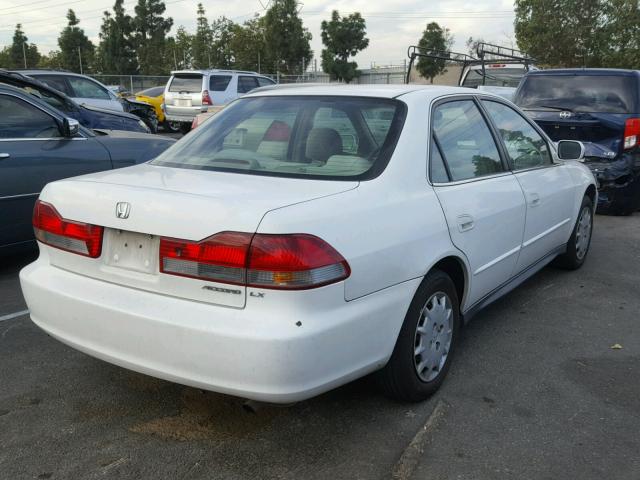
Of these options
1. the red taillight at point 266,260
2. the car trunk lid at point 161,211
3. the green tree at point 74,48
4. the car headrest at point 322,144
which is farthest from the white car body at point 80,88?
the green tree at point 74,48

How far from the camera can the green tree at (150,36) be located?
55438 millimetres

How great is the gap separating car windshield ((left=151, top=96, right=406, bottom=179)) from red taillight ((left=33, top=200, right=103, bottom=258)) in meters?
0.68

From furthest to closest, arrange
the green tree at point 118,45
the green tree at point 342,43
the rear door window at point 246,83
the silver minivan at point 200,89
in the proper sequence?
the green tree at point 118,45 < the green tree at point 342,43 < the rear door window at point 246,83 < the silver minivan at point 200,89

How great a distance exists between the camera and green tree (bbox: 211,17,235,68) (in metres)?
53.1

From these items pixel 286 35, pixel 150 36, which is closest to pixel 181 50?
pixel 150 36

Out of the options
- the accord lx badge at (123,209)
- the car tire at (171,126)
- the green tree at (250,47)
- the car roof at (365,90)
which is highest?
the green tree at (250,47)

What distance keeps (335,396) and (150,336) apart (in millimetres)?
1094

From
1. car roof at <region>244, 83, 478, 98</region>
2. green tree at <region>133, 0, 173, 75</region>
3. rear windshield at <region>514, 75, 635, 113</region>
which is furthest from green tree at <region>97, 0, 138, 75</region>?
car roof at <region>244, 83, 478, 98</region>

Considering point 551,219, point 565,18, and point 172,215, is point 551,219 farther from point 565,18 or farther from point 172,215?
point 565,18

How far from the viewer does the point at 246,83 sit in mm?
18516

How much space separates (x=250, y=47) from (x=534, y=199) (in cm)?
4932

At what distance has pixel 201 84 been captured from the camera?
17.9m

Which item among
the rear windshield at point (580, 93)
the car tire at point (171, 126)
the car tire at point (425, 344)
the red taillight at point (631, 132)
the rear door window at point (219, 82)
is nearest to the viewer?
the car tire at point (425, 344)

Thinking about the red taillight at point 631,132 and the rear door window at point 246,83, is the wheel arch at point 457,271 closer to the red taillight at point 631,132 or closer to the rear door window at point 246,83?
the red taillight at point 631,132
